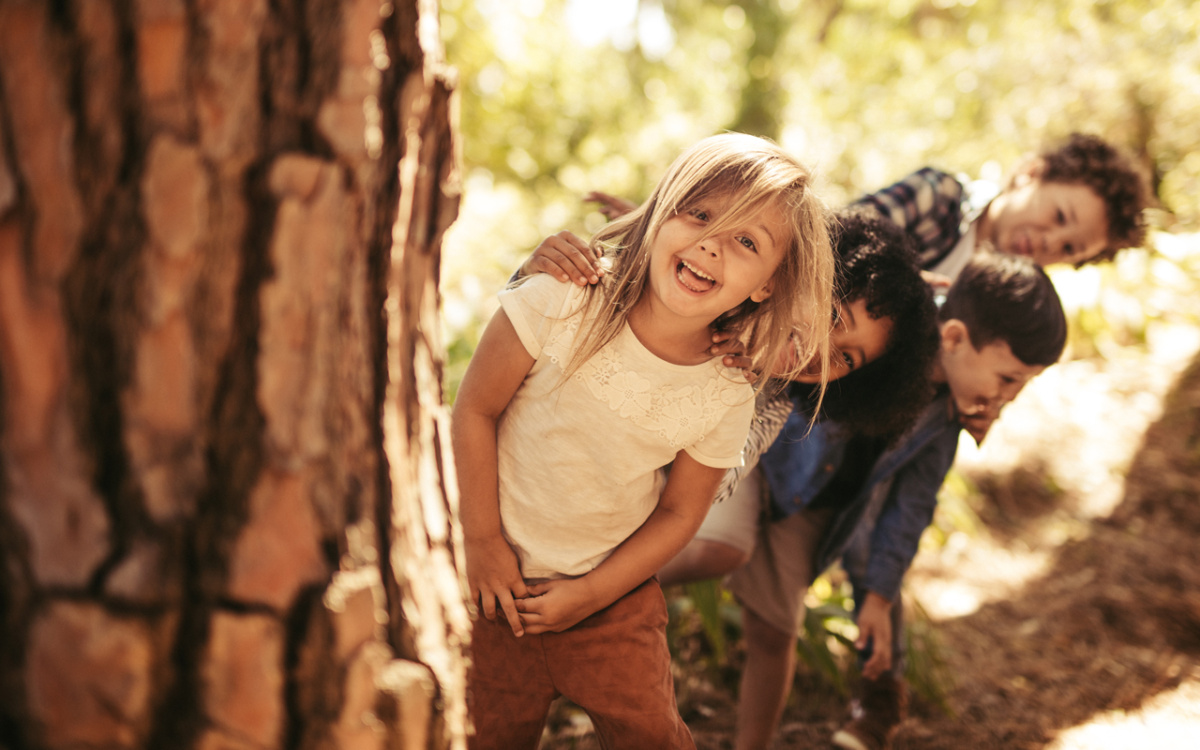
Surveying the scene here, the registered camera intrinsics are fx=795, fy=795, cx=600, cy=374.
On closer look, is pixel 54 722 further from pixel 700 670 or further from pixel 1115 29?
pixel 1115 29

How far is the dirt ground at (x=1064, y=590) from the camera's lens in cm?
263

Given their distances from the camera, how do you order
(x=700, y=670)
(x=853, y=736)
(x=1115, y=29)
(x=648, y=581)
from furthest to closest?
(x=1115, y=29) < (x=700, y=670) < (x=853, y=736) < (x=648, y=581)

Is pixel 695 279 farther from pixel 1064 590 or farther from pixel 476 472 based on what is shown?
pixel 1064 590

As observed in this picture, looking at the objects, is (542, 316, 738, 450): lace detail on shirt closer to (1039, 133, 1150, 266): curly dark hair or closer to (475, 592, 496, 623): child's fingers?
(475, 592, 496, 623): child's fingers

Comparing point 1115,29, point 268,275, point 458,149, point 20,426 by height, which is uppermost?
point 1115,29

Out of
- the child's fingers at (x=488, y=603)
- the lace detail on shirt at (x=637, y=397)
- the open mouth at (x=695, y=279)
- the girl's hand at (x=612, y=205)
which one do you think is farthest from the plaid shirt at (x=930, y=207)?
the child's fingers at (x=488, y=603)

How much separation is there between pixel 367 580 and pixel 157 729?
24cm

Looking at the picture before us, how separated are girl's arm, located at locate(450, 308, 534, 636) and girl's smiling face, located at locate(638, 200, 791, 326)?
305mm

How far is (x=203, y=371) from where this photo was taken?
802mm

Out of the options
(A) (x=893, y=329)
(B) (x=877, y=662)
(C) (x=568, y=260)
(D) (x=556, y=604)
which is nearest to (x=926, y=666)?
(B) (x=877, y=662)

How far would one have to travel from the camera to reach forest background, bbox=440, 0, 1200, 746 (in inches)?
195

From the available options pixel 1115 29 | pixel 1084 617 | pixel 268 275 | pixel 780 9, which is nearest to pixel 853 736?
pixel 1084 617

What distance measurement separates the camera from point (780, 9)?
9859mm

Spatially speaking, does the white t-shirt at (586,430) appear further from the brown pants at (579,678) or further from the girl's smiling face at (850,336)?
the girl's smiling face at (850,336)
